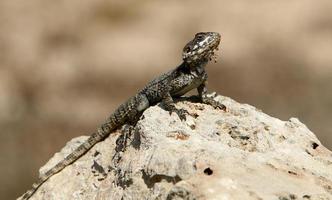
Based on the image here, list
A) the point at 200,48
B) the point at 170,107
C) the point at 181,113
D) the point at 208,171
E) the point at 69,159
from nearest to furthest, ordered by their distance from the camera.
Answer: the point at 208,171 < the point at 181,113 < the point at 170,107 < the point at 69,159 < the point at 200,48

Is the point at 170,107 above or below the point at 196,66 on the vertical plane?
below

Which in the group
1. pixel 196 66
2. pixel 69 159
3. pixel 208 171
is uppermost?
pixel 196 66

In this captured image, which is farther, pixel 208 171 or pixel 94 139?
pixel 94 139

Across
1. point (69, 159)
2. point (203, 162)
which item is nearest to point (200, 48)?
point (69, 159)

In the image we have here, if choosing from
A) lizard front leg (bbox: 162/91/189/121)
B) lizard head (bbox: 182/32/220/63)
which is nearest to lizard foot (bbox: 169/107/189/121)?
lizard front leg (bbox: 162/91/189/121)

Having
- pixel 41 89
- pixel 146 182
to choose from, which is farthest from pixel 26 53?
pixel 146 182

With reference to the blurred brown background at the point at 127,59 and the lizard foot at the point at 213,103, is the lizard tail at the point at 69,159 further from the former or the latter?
the blurred brown background at the point at 127,59

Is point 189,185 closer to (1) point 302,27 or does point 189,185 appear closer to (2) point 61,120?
(2) point 61,120

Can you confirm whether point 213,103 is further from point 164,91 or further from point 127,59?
point 127,59
